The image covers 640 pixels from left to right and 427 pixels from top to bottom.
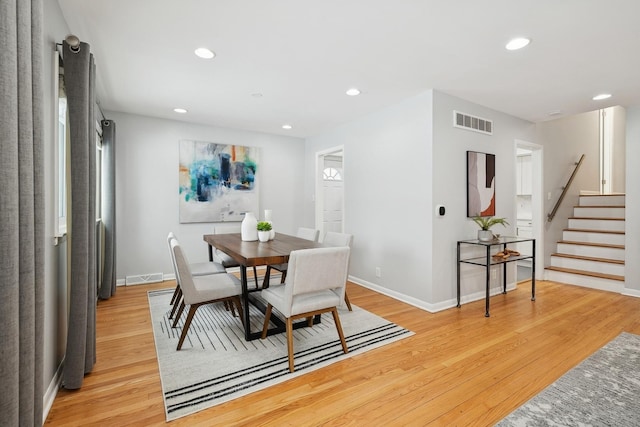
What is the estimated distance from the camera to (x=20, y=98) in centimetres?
101

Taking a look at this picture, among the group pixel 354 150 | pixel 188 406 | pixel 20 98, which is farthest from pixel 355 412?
pixel 354 150

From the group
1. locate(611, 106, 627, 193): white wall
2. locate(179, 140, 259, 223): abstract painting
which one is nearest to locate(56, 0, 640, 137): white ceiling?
locate(179, 140, 259, 223): abstract painting

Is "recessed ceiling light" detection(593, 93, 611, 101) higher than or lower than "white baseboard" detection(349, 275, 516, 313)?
higher

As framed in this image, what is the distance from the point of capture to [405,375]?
216 cm

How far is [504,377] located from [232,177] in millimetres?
4332

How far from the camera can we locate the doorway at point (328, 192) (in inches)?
220

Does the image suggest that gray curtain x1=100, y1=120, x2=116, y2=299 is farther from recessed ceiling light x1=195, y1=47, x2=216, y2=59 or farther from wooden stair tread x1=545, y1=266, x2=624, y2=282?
wooden stair tread x1=545, y1=266, x2=624, y2=282

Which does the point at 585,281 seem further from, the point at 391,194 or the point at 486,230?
the point at 391,194

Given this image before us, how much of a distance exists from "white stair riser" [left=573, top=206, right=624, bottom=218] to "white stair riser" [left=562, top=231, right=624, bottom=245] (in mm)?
466

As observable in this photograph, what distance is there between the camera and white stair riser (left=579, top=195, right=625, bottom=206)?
511 centimetres

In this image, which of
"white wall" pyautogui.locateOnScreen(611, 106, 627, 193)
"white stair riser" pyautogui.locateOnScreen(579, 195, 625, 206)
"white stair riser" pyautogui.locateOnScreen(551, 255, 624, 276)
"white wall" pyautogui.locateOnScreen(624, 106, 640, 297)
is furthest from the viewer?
"white wall" pyautogui.locateOnScreen(611, 106, 627, 193)

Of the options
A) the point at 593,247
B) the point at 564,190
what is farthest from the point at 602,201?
the point at 593,247

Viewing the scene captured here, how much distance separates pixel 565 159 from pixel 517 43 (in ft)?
12.4

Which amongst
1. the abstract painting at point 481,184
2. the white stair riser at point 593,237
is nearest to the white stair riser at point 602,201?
the white stair riser at point 593,237
